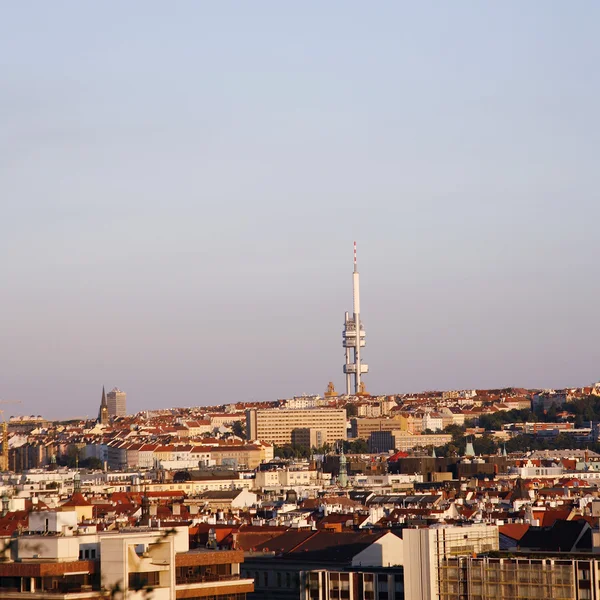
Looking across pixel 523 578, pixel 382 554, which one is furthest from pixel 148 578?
pixel 382 554

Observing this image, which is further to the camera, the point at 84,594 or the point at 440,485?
the point at 440,485

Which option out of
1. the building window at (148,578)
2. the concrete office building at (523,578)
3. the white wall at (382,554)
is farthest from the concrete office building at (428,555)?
the building window at (148,578)

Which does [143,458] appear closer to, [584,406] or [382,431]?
[382,431]

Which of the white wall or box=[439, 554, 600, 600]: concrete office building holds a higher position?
the white wall

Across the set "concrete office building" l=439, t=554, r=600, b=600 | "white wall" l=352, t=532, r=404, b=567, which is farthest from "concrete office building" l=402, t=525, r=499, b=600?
"white wall" l=352, t=532, r=404, b=567

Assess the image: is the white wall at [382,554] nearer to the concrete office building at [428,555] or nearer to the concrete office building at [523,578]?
the concrete office building at [428,555]

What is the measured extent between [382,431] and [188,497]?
300ft

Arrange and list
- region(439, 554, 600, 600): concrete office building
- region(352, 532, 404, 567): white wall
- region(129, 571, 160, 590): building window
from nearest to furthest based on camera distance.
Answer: region(129, 571, 160, 590): building window < region(439, 554, 600, 600): concrete office building < region(352, 532, 404, 567): white wall

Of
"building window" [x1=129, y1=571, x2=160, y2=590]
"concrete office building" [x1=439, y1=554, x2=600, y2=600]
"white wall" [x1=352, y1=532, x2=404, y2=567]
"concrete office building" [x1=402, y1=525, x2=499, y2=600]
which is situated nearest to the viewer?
"building window" [x1=129, y1=571, x2=160, y2=590]

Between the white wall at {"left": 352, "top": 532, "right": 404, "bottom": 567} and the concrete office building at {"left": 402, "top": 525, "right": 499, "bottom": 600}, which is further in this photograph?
the white wall at {"left": 352, "top": 532, "right": 404, "bottom": 567}

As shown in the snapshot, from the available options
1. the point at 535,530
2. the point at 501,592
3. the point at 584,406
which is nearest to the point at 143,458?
the point at 584,406

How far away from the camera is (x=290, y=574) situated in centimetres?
4881

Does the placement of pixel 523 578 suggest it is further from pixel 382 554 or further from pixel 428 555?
pixel 382 554

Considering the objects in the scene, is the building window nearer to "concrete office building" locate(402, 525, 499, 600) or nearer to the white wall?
"concrete office building" locate(402, 525, 499, 600)
